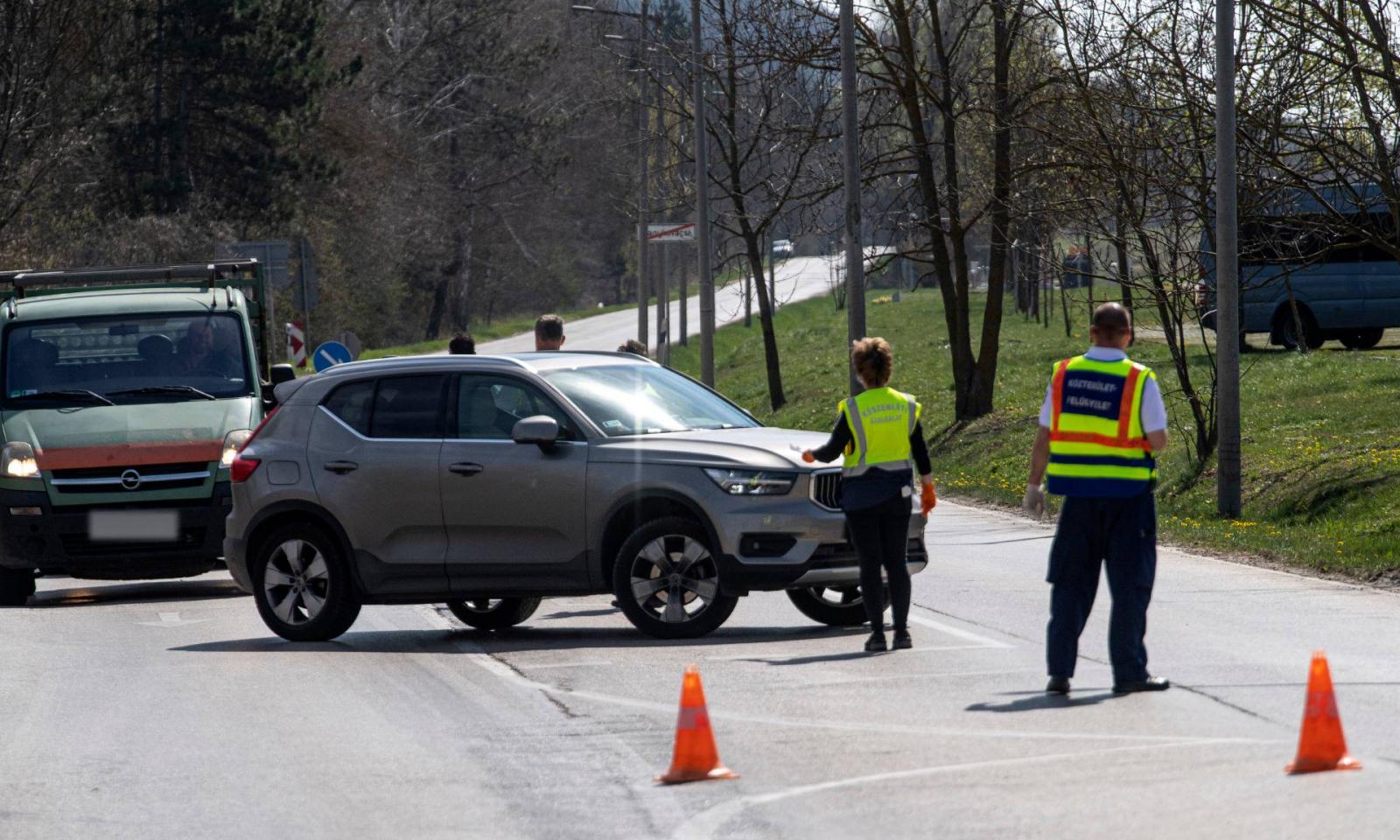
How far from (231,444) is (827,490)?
5972 millimetres

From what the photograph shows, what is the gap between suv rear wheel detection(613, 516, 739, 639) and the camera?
11133 millimetres

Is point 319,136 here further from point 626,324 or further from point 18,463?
point 18,463

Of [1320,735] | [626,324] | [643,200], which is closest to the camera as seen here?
[1320,735]

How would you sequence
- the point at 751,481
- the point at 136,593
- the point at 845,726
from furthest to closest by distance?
the point at 136,593 < the point at 751,481 < the point at 845,726

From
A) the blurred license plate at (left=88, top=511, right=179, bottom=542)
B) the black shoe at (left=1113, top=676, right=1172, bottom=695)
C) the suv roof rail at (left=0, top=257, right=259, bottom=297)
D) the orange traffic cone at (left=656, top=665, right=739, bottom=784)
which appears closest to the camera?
the orange traffic cone at (left=656, top=665, right=739, bottom=784)

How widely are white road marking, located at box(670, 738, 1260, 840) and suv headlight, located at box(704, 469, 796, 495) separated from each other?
11.8ft

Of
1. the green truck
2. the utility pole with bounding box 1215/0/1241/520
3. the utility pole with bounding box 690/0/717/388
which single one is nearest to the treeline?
the utility pole with bounding box 690/0/717/388

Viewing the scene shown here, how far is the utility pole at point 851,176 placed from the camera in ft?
81.7

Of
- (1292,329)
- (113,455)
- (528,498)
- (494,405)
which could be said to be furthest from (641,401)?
(1292,329)

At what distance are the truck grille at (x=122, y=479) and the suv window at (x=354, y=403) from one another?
3394 millimetres

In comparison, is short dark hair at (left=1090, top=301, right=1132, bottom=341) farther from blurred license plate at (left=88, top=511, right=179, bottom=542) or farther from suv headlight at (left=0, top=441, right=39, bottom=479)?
suv headlight at (left=0, top=441, right=39, bottom=479)

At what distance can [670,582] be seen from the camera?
443 inches

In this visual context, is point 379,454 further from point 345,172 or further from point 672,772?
point 345,172

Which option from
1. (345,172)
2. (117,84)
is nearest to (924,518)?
(117,84)
